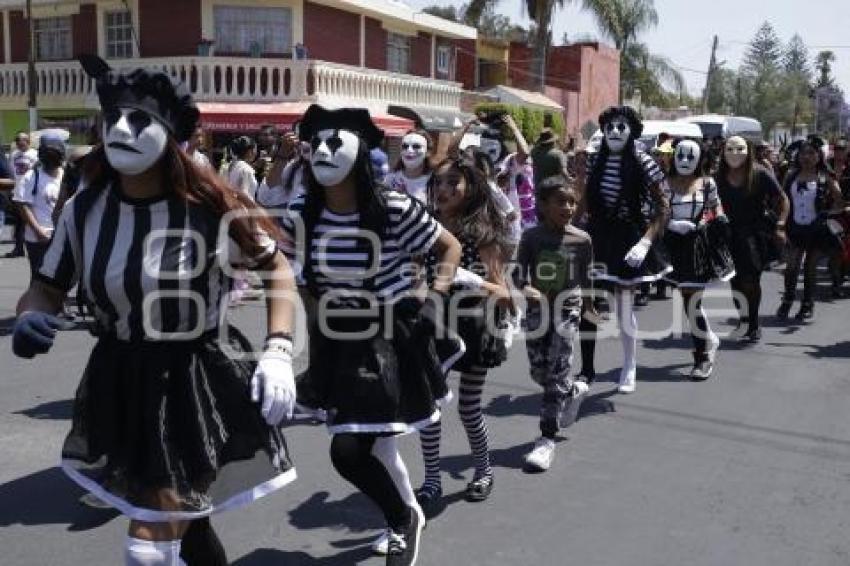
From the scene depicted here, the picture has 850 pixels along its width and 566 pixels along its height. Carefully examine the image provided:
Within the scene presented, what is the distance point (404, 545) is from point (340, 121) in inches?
65.3

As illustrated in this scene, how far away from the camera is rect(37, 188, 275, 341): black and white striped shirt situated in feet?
8.92

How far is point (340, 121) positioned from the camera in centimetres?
356

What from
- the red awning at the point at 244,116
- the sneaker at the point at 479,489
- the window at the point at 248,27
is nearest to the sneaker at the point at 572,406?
the sneaker at the point at 479,489

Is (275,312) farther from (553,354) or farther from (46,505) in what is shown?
(553,354)

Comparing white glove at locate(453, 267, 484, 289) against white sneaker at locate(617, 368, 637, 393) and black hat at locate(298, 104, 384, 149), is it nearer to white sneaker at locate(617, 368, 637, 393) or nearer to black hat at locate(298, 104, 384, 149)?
black hat at locate(298, 104, 384, 149)

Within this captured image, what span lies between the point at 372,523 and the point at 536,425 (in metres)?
1.93

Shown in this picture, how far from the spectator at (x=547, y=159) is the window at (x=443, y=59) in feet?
58.2

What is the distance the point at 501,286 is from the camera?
429 cm

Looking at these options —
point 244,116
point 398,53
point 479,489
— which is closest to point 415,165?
point 479,489

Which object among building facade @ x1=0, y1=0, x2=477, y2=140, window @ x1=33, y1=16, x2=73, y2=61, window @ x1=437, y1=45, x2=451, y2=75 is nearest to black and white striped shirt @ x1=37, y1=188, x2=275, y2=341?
building facade @ x1=0, y1=0, x2=477, y2=140

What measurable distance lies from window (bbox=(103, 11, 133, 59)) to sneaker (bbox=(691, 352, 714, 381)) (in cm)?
1840

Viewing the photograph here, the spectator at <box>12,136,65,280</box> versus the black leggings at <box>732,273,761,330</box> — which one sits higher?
the spectator at <box>12,136,65,280</box>

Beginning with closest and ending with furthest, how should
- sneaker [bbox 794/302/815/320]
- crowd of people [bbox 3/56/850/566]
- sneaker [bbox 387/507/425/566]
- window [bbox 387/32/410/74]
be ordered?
1. crowd of people [bbox 3/56/850/566]
2. sneaker [bbox 387/507/425/566]
3. sneaker [bbox 794/302/815/320]
4. window [bbox 387/32/410/74]

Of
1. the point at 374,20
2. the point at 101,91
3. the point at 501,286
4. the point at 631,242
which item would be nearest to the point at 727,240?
the point at 631,242
